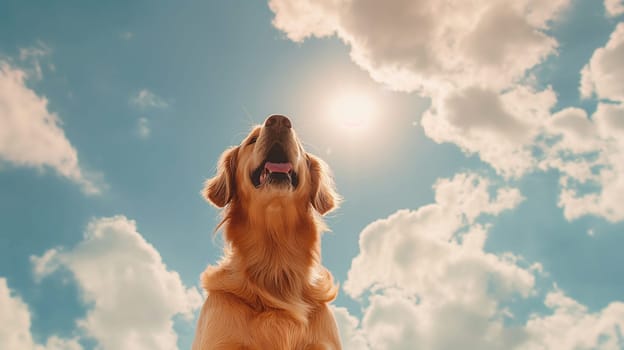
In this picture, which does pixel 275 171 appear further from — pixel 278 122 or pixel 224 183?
pixel 224 183

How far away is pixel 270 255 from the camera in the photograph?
691 cm

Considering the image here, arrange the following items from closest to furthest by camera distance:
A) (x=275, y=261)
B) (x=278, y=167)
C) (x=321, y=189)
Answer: (x=275, y=261) < (x=278, y=167) < (x=321, y=189)

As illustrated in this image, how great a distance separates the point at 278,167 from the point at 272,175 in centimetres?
14

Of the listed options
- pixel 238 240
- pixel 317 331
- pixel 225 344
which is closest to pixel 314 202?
pixel 238 240

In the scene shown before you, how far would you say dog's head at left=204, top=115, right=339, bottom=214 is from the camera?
274 inches

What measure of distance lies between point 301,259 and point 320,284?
42 cm

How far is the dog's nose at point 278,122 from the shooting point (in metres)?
7.02

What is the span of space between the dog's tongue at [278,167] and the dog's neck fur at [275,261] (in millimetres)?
478

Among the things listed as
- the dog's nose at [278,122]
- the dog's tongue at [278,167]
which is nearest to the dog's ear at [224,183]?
the dog's tongue at [278,167]

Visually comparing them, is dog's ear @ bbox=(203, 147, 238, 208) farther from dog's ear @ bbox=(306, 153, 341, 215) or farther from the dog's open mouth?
dog's ear @ bbox=(306, 153, 341, 215)

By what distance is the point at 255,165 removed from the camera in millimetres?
7094

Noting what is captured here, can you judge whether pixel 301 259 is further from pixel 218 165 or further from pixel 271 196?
pixel 218 165

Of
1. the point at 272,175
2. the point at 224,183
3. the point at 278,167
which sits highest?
the point at 224,183

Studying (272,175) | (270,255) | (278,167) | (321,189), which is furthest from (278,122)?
(270,255)
